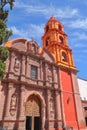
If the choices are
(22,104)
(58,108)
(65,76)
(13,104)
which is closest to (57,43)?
(65,76)

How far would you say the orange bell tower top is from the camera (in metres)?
21.6

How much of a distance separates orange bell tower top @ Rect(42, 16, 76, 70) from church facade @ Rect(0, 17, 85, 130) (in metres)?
0.17

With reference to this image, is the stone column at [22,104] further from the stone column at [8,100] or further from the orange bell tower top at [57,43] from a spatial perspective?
the orange bell tower top at [57,43]

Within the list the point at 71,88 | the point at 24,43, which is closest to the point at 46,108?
the point at 71,88

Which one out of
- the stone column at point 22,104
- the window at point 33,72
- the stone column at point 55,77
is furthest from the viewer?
the stone column at point 55,77

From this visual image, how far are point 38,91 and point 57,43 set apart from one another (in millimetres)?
9327

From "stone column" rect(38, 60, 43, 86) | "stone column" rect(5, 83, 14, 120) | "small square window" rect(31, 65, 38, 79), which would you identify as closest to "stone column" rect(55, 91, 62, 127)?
"stone column" rect(38, 60, 43, 86)

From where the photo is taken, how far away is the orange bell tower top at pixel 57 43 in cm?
2161


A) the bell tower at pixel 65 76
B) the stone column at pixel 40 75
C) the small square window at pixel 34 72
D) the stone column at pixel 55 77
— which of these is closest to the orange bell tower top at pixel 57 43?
the bell tower at pixel 65 76

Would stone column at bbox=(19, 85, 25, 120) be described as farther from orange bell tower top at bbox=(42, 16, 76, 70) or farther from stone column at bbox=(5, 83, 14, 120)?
orange bell tower top at bbox=(42, 16, 76, 70)

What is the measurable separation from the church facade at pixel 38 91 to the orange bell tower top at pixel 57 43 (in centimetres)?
17

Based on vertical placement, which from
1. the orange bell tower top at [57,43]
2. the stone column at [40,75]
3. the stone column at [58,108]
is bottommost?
the stone column at [58,108]

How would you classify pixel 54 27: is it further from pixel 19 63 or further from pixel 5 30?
pixel 5 30

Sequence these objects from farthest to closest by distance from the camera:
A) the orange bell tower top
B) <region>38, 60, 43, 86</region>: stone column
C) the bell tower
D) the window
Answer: the orange bell tower top
the bell tower
the window
<region>38, 60, 43, 86</region>: stone column
